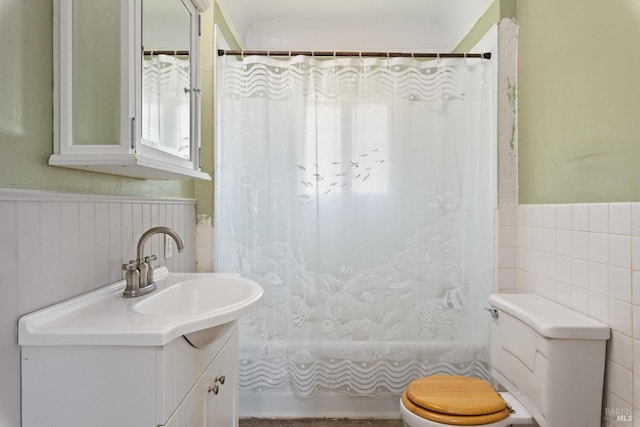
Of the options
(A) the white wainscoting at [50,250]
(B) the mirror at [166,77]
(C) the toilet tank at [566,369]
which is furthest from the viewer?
(C) the toilet tank at [566,369]

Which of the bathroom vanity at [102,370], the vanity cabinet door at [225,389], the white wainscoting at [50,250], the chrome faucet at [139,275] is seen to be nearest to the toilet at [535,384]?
the vanity cabinet door at [225,389]

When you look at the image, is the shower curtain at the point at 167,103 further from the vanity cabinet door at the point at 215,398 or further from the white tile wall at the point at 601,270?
the white tile wall at the point at 601,270

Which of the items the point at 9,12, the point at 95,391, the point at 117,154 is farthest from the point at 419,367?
the point at 9,12

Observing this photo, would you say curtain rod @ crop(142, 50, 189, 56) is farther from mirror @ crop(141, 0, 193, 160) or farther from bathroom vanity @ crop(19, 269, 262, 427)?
bathroom vanity @ crop(19, 269, 262, 427)

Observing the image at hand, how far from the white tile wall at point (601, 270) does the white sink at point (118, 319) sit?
1.19 m

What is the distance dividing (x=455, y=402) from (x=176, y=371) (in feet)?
3.29

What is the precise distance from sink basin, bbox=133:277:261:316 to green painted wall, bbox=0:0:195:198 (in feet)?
1.58

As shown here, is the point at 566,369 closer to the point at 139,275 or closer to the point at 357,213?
the point at 357,213

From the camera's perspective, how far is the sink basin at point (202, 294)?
1.28 m

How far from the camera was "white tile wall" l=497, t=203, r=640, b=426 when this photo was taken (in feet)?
3.82

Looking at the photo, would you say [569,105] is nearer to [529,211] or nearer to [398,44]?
[529,211]

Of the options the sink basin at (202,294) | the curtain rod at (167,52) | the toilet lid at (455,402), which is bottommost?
the toilet lid at (455,402)

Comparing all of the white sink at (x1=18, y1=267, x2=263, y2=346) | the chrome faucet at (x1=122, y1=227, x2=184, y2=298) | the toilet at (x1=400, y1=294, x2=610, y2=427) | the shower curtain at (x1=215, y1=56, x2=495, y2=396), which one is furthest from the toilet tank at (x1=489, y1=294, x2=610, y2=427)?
the chrome faucet at (x1=122, y1=227, x2=184, y2=298)

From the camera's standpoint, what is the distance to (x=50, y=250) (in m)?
0.96
